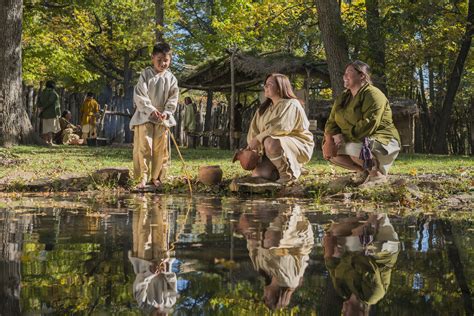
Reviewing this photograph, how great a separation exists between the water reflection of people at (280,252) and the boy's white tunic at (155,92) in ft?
10.6

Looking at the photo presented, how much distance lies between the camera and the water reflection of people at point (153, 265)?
8.79 ft

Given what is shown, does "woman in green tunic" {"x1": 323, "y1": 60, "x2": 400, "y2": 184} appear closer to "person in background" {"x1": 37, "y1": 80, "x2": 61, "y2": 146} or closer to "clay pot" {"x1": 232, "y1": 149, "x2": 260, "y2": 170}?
"clay pot" {"x1": 232, "y1": 149, "x2": 260, "y2": 170}

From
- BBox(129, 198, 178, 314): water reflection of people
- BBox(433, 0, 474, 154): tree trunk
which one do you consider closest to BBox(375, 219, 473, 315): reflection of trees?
BBox(129, 198, 178, 314): water reflection of people

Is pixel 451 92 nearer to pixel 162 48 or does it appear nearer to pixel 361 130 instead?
pixel 361 130

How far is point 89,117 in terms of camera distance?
23562 mm

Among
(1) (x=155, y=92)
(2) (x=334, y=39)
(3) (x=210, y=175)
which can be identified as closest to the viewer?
(1) (x=155, y=92)

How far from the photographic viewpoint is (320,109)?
2252 cm

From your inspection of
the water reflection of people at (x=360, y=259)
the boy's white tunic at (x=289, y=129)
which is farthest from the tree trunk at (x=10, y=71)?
A: the water reflection of people at (x=360, y=259)

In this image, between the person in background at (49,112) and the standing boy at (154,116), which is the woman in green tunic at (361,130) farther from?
the person in background at (49,112)

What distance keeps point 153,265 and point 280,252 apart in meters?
0.81

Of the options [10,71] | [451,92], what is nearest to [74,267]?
[10,71]

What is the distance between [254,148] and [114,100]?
2010 cm

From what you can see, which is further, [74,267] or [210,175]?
[210,175]

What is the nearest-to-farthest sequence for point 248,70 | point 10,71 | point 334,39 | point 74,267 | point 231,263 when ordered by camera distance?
point 74,267
point 231,263
point 334,39
point 10,71
point 248,70
